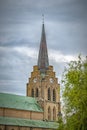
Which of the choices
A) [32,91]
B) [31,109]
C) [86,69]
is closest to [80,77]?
[86,69]

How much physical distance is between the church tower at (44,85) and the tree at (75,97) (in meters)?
60.5

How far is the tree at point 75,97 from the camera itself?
Result: 44.9m

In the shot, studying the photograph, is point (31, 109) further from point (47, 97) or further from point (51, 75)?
point (51, 75)

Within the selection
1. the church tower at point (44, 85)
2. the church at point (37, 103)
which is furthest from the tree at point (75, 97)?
the church tower at point (44, 85)

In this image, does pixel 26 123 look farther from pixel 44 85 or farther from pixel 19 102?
pixel 44 85

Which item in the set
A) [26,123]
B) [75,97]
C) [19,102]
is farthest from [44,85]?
[75,97]

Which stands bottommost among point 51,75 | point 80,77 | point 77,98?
point 77,98

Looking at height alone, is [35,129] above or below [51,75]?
below

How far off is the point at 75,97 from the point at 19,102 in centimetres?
6051

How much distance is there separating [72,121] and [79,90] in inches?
173

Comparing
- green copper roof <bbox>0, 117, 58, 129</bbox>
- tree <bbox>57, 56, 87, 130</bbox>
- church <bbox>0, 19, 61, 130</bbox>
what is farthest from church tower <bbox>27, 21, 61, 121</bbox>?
tree <bbox>57, 56, 87, 130</bbox>

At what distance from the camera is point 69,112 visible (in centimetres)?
4816

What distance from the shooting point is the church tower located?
11038 centimetres

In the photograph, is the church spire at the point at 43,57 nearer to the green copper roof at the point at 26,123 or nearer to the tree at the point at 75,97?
the green copper roof at the point at 26,123
